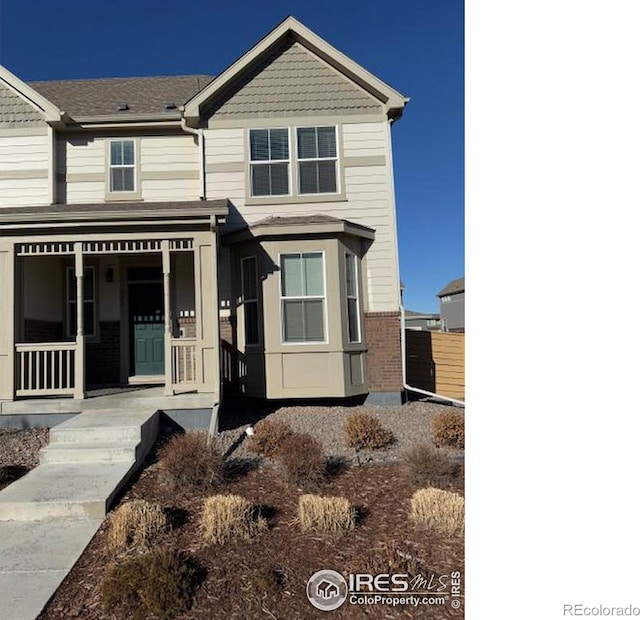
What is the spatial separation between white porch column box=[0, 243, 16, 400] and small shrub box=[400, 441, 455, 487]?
643 cm

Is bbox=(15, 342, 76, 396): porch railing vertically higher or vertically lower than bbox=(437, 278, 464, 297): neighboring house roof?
lower

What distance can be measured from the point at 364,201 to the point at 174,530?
748 centimetres

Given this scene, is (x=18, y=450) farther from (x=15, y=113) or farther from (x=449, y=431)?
(x=15, y=113)

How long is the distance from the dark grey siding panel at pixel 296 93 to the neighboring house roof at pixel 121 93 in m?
1.48

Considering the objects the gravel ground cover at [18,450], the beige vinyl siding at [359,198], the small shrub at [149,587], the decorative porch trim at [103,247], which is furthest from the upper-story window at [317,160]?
the small shrub at [149,587]

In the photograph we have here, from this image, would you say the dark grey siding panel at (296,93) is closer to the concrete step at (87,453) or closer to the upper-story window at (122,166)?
the upper-story window at (122,166)

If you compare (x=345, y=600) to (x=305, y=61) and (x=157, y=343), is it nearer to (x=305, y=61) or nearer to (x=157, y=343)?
(x=157, y=343)

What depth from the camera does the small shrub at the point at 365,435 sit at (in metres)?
6.93

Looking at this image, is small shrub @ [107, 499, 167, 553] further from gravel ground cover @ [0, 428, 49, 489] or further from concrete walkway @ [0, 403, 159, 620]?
gravel ground cover @ [0, 428, 49, 489]

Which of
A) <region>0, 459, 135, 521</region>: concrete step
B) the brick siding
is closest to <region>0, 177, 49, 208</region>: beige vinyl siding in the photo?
<region>0, 459, 135, 521</region>: concrete step

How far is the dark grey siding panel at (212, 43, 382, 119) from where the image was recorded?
1025cm
